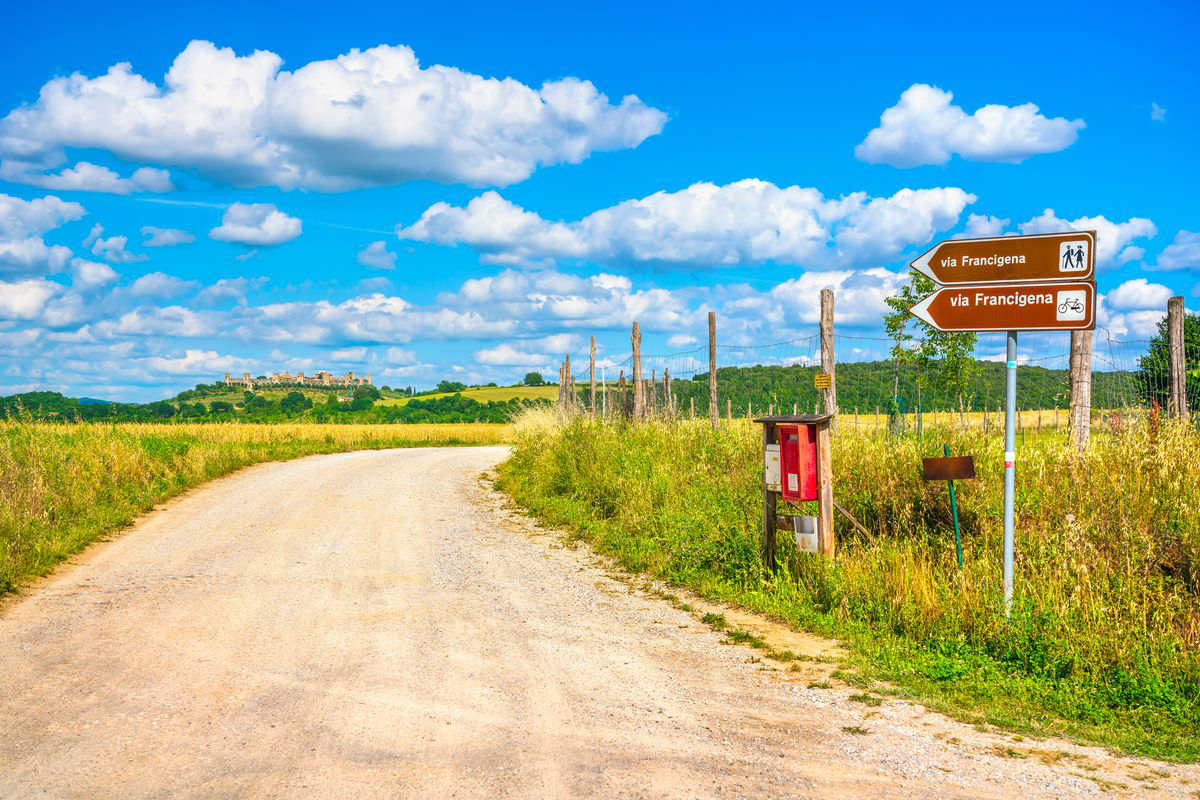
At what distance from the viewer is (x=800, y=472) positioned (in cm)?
838

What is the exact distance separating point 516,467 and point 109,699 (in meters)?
14.5

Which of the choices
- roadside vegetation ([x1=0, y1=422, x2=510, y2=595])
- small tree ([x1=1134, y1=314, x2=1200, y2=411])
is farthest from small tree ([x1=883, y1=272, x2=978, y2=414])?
roadside vegetation ([x1=0, y1=422, x2=510, y2=595])

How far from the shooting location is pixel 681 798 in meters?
4.15

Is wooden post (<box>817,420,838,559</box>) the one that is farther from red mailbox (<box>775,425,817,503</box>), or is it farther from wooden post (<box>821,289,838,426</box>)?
wooden post (<box>821,289,838,426</box>)

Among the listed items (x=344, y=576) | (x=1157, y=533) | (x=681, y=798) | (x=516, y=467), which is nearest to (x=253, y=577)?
(x=344, y=576)

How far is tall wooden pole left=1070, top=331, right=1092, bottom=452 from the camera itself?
31.1 feet

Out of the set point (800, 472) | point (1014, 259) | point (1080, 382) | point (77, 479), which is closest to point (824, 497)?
point (800, 472)

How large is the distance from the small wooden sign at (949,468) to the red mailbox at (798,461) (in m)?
1.15

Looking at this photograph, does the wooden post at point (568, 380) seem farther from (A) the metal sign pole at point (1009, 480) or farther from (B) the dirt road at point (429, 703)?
(A) the metal sign pole at point (1009, 480)

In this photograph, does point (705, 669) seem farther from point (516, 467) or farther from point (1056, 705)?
point (516, 467)

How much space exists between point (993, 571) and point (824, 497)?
166 cm

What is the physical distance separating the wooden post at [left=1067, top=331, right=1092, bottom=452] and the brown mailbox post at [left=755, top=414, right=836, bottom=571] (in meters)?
3.23

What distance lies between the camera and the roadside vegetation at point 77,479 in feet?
33.7

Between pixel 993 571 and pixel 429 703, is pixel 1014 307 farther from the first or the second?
pixel 429 703
